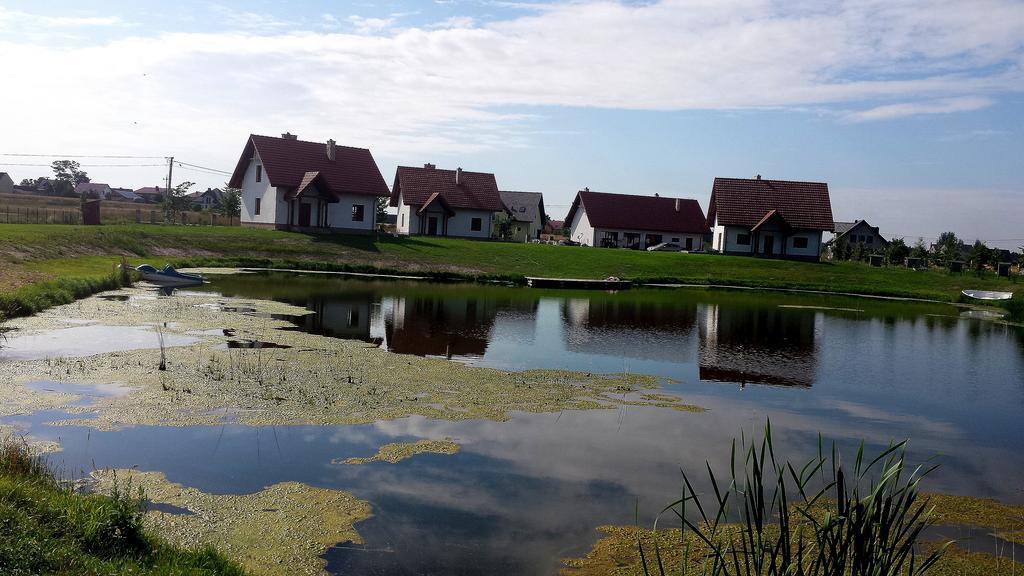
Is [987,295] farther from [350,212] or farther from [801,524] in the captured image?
[801,524]

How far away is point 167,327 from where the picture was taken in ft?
71.3

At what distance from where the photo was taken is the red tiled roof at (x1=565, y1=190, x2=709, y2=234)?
8225cm

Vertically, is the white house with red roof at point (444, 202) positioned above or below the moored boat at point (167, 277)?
above

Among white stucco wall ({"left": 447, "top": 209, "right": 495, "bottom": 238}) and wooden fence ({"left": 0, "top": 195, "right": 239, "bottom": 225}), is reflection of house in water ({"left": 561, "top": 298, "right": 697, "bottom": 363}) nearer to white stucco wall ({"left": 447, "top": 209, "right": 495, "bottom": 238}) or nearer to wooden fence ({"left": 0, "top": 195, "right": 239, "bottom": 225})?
white stucco wall ({"left": 447, "top": 209, "right": 495, "bottom": 238})

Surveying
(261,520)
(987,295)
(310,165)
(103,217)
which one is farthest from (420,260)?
(261,520)

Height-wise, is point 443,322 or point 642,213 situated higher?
point 642,213

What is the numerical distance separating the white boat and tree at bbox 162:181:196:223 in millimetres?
59254

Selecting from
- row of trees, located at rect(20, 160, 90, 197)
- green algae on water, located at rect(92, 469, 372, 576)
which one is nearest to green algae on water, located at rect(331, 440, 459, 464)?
green algae on water, located at rect(92, 469, 372, 576)

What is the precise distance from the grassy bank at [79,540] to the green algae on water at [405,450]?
142 inches

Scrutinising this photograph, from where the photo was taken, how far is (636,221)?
272ft

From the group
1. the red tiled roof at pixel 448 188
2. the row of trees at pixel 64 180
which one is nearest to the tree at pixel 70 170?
the row of trees at pixel 64 180

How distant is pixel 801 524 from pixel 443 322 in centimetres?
2150

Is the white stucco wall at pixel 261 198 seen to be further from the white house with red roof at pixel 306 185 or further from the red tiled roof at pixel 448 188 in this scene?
the red tiled roof at pixel 448 188

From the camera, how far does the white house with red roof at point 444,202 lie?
70312 mm
